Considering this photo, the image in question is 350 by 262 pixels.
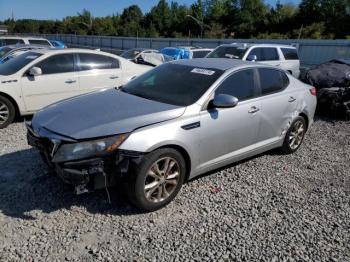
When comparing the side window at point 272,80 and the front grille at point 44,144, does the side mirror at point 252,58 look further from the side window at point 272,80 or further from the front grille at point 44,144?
the front grille at point 44,144

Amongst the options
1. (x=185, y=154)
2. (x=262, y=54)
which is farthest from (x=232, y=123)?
(x=262, y=54)

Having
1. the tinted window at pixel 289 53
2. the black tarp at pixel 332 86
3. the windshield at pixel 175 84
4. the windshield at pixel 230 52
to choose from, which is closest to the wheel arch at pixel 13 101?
the windshield at pixel 175 84

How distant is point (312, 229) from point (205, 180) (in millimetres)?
1440

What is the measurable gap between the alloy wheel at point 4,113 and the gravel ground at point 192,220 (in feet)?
5.64

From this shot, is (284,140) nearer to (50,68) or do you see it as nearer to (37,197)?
(37,197)

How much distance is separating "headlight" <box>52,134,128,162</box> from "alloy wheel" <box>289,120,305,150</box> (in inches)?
127

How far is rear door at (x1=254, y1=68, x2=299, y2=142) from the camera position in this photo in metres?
4.75

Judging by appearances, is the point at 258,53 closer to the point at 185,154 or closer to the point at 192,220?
the point at 185,154

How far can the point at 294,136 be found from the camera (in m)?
5.57

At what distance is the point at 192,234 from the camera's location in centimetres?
335

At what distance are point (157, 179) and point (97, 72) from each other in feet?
14.5

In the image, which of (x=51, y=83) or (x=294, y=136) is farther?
(x=51, y=83)

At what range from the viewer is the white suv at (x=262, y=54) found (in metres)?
11.0

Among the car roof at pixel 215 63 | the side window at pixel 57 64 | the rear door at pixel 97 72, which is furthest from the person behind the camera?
the rear door at pixel 97 72
